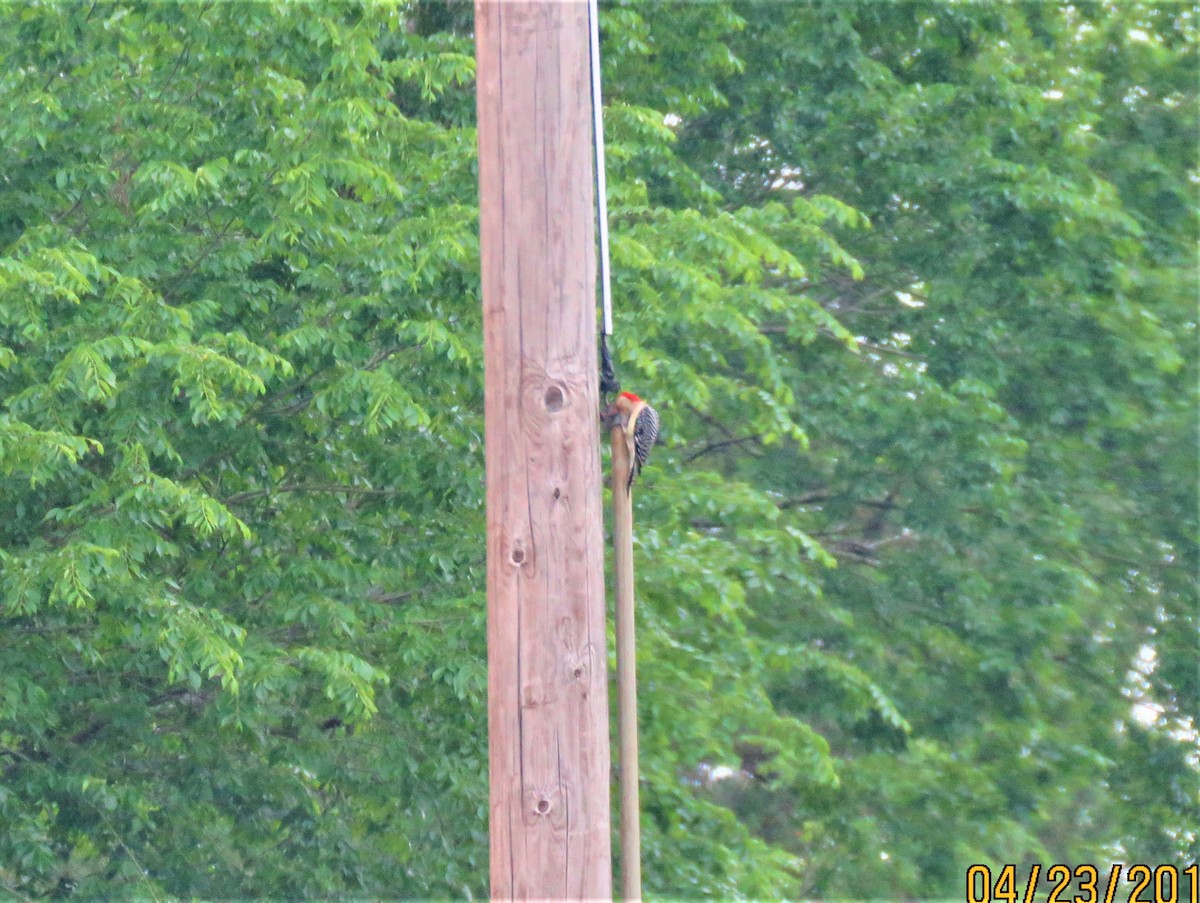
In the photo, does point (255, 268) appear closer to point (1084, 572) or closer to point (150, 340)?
point (150, 340)

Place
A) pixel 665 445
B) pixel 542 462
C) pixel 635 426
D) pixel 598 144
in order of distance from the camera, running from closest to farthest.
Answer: pixel 542 462 < pixel 598 144 < pixel 635 426 < pixel 665 445

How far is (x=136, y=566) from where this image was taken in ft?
14.8

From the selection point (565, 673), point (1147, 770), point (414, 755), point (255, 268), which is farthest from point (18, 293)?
point (1147, 770)

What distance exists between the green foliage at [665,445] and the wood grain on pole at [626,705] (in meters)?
2.23

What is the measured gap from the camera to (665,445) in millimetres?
7766

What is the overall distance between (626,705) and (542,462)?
18.5 inches

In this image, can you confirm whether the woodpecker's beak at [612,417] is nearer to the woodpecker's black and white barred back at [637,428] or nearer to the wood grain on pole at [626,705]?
the woodpecker's black and white barred back at [637,428]

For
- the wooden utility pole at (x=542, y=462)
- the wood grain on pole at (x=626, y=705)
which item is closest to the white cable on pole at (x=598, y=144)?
the wooden utility pole at (x=542, y=462)

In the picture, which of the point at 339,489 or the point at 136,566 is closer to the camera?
the point at 136,566

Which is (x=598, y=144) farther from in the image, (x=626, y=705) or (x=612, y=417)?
(x=626, y=705)

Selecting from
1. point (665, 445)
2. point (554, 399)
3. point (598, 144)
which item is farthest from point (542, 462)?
point (665, 445)

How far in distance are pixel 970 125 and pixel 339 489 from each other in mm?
5040

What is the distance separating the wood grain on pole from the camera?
2.40 meters

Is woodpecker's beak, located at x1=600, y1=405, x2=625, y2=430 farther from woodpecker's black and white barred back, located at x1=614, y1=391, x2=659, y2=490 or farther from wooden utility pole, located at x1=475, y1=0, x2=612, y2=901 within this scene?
wooden utility pole, located at x1=475, y1=0, x2=612, y2=901
